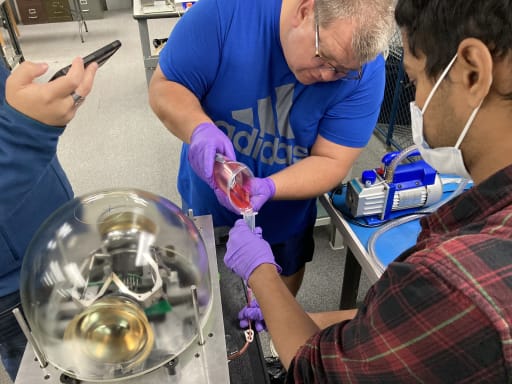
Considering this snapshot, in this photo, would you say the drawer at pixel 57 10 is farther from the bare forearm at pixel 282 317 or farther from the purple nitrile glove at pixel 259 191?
the bare forearm at pixel 282 317

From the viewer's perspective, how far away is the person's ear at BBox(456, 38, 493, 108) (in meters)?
0.50

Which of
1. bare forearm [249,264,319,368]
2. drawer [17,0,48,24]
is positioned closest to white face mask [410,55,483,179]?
bare forearm [249,264,319,368]

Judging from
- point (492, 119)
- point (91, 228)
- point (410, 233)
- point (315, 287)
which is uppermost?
point (492, 119)

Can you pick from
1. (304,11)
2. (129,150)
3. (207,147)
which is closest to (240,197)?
(207,147)

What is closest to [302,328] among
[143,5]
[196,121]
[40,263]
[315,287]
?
[40,263]

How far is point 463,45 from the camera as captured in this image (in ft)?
1.70

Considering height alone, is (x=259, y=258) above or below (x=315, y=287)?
above

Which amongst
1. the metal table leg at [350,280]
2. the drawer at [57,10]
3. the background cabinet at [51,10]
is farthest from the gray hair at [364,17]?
the drawer at [57,10]

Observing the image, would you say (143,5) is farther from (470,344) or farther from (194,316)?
(470,344)

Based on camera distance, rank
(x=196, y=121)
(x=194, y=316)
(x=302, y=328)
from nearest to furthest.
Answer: (x=194, y=316)
(x=302, y=328)
(x=196, y=121)

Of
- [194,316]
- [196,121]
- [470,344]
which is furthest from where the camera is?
[196,121]

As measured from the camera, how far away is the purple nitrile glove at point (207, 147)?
1.03 metres

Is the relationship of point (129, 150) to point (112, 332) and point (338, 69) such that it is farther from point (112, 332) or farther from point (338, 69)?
point (112, 332)

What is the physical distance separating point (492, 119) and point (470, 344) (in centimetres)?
29
